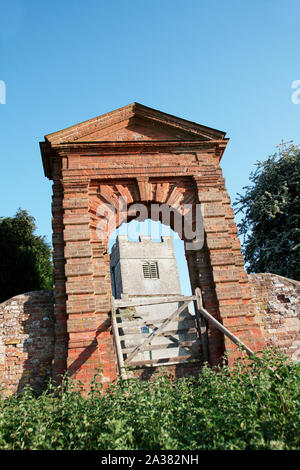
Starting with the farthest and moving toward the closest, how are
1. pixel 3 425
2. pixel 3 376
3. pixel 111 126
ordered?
pixel 111 126 → pixel 3 376 → pixel 3 425

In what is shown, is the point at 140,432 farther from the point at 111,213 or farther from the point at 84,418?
the point at 111,213

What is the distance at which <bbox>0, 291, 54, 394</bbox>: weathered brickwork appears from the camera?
7898 millimetres

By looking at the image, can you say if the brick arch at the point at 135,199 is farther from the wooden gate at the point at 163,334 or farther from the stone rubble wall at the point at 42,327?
the stone rubble wall at the point at 42,327

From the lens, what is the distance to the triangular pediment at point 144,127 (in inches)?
392

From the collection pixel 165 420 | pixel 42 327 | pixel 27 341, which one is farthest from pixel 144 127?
pixel 165 420

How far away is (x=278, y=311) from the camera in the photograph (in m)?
9.24

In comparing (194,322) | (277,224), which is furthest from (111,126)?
(277,224)

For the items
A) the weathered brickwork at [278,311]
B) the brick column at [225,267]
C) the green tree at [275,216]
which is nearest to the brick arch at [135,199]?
the brick column at [225,267]

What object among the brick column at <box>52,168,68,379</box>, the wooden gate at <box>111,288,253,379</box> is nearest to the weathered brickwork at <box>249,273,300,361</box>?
the wooden gate at <box>111,288,253,379</box>

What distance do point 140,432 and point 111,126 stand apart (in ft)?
26.4

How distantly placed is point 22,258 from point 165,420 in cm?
1391

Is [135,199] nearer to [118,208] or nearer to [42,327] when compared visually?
[118,208]

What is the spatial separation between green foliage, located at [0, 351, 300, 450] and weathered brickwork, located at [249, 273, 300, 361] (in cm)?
429

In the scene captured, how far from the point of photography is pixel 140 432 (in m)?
4.07
